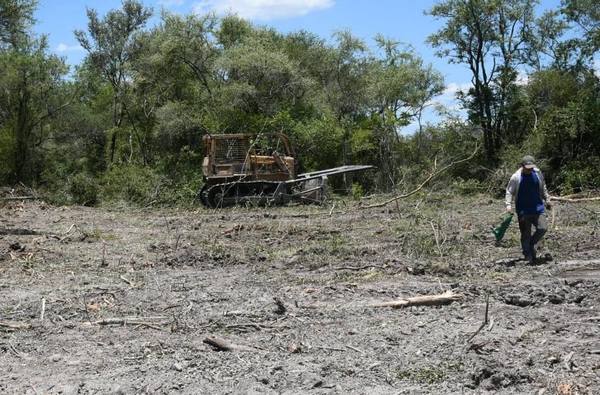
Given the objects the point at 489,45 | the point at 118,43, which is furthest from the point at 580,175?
the point at 118,43

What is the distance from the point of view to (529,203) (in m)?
9.39

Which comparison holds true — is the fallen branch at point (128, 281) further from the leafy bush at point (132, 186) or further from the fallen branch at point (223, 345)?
the leafy bush at point (132, 186)

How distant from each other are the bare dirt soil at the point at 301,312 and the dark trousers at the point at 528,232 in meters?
0.23

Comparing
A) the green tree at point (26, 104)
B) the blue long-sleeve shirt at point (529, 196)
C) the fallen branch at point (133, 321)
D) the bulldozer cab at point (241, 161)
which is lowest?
the fallen branch at point (133, 321)

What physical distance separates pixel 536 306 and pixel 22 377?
4.76 metres

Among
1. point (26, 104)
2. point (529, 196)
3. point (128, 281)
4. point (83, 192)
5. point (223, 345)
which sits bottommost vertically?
point (223, 345)

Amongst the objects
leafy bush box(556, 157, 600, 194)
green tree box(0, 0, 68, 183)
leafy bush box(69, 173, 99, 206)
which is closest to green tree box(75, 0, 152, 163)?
green tree box(0, 0, 68, 183)

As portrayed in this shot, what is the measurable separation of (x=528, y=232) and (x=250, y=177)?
10.6 m

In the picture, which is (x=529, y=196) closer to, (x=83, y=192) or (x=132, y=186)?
(x=132, y=186)

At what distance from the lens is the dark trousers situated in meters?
9.34

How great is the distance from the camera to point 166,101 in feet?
106

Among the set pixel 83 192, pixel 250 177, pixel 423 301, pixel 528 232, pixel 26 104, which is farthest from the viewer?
pixel 26 104

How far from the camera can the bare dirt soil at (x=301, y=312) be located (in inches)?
199

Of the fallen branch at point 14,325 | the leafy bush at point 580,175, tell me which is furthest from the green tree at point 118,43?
the fallen branch at point 14,325
